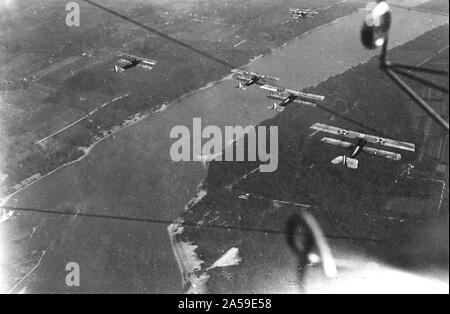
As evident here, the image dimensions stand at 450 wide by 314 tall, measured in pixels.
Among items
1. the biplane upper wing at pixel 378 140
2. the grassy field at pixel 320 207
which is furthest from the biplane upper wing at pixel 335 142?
the grassy field at pixel 320 207

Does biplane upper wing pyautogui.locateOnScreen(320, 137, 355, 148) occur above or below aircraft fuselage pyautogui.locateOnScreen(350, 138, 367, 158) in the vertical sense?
below

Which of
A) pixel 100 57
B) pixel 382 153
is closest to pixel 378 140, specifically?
pixel 382 153

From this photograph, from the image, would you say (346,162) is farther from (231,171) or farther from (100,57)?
(100,57)

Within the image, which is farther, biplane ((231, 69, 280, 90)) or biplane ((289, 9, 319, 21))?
biplane ((289, 9, 319, 21))

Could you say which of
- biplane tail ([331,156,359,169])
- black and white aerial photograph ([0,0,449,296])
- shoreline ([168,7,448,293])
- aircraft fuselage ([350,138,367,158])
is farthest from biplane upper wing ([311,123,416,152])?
shoreline ([168,7,448,293])

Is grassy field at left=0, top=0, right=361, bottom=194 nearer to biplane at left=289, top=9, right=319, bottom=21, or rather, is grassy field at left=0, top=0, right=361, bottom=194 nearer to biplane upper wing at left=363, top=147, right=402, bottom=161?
biplane at left=289, top=9, right=319, bottom=21

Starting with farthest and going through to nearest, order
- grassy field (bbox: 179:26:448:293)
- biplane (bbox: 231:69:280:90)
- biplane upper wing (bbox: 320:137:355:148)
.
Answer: biplane (bbox: 231:69:280:90) < biplane upper wing (bbox: 320:137:355:148) < grassy field (bbox: 179:26:448:293)

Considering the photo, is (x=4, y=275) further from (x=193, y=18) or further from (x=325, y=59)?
(x=193, y=18)
